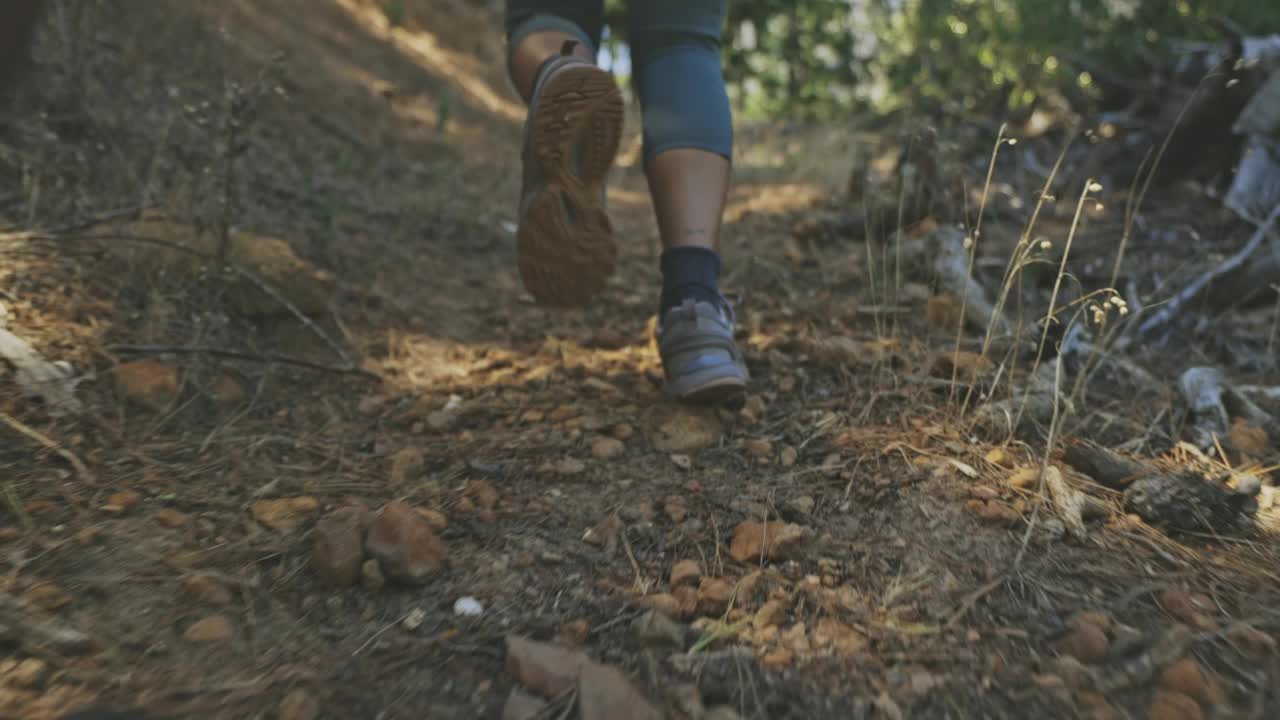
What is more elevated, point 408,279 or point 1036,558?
point 408,279

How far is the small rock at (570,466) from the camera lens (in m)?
1.36

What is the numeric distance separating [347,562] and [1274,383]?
190 centimetres

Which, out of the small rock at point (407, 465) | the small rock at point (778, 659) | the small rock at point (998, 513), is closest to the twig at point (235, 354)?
the small rock at point (407, 465)

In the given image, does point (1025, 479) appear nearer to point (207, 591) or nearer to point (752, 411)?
point (752, 411)

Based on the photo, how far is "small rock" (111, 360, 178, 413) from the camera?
142 centimetres

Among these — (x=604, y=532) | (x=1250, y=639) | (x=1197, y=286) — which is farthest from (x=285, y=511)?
(x=1197, y=286)

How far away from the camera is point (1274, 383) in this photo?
6.01ft

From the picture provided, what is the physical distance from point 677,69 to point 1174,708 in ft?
4.34

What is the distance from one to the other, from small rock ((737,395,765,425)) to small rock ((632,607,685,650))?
2.01 ft

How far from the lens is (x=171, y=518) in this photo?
1150 mm

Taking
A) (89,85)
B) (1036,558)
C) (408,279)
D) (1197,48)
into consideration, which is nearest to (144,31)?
(89,85)

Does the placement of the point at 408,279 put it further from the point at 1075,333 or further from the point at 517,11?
the point at 1075,333

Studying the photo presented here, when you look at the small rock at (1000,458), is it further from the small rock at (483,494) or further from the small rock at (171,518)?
the small rock at (171,518)

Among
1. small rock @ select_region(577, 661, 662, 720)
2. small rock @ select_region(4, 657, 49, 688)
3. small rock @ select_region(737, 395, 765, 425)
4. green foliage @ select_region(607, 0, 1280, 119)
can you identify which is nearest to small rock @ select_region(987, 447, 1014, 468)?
small rock @ select_region(737, 395, 765, 425)
